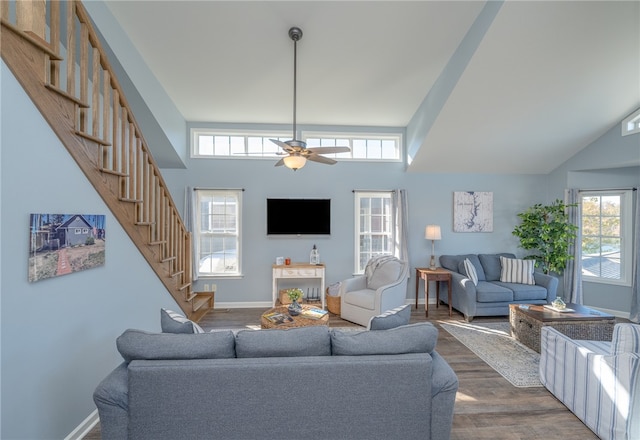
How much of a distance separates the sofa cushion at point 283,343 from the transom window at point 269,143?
3.60 meters

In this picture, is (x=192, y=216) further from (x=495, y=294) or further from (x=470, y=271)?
(x=495, y=294)

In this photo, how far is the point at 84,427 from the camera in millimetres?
1944

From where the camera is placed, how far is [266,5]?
265 centimetres

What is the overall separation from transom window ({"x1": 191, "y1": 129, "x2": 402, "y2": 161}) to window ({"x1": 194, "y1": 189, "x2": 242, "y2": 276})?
783 mm

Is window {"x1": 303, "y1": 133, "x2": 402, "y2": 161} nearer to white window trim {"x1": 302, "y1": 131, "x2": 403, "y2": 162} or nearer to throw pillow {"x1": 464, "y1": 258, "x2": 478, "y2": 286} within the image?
white window trim {"x1": 302, "y1": 131, "x2": 403, "y2": 162}

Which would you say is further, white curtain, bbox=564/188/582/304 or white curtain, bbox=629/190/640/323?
white curtain, bbox=564/188/582/304

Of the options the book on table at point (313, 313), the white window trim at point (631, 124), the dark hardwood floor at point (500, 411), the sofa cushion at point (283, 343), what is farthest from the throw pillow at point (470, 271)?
the sofa cushion at point (283, 343)

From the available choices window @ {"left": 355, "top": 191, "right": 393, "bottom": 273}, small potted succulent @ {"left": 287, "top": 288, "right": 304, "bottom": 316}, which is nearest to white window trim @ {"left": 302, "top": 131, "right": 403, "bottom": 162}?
window @ {"left": 355, "top": 191, "right": 393, "bottom": 273}

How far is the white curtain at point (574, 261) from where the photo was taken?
4.55 m

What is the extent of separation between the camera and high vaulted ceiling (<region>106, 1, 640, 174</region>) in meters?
2.72

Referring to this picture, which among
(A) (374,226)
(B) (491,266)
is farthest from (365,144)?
(B) (491,266)

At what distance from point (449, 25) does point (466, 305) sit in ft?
12.4

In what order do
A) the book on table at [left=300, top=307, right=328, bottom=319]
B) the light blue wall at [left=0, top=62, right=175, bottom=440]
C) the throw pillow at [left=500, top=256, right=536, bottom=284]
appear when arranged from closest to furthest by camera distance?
the light blue wall at [left=0, top=62, right=175, bottom=440], the book on table at [left=300, top=307, right=328, bottom=319], the throw pillow at [left=500, top=256, right=536, bottom=284]

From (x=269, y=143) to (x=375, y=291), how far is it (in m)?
3.23
